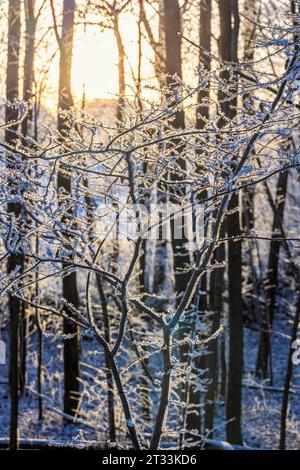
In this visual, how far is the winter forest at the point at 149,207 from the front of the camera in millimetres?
3928

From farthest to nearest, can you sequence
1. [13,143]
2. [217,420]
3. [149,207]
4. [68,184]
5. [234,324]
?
[217,420] < [68,184] < [234,324] < [13,143] < [149,207]

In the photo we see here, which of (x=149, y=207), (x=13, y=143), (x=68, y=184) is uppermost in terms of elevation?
(x=13, y=143)

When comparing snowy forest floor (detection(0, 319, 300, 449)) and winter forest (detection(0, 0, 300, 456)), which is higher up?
winter forest (detection(0, 0, 300, 456))

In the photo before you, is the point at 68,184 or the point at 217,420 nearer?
the point at 68,184

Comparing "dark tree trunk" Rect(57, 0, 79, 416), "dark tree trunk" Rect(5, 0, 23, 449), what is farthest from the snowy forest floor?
"dark tree trunk" Rect(5, 0, 23, 449)

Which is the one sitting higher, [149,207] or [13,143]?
[13,143]

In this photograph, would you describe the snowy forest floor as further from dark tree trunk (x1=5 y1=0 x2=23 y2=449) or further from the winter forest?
dark tree trunk (x1=5 y1=0 x2=23 y2=449)

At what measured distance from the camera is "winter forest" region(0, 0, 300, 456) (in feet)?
12.9

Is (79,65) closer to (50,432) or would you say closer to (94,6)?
(94,6)

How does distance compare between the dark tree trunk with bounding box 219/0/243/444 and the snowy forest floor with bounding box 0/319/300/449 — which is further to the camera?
the snowy forest floor with bounding box 0/319/300/449

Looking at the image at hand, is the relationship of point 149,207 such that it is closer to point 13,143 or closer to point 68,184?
point 13,143

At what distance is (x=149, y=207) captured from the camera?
13.8 feet

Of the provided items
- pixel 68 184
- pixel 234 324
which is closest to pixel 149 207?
pixel 234 324
